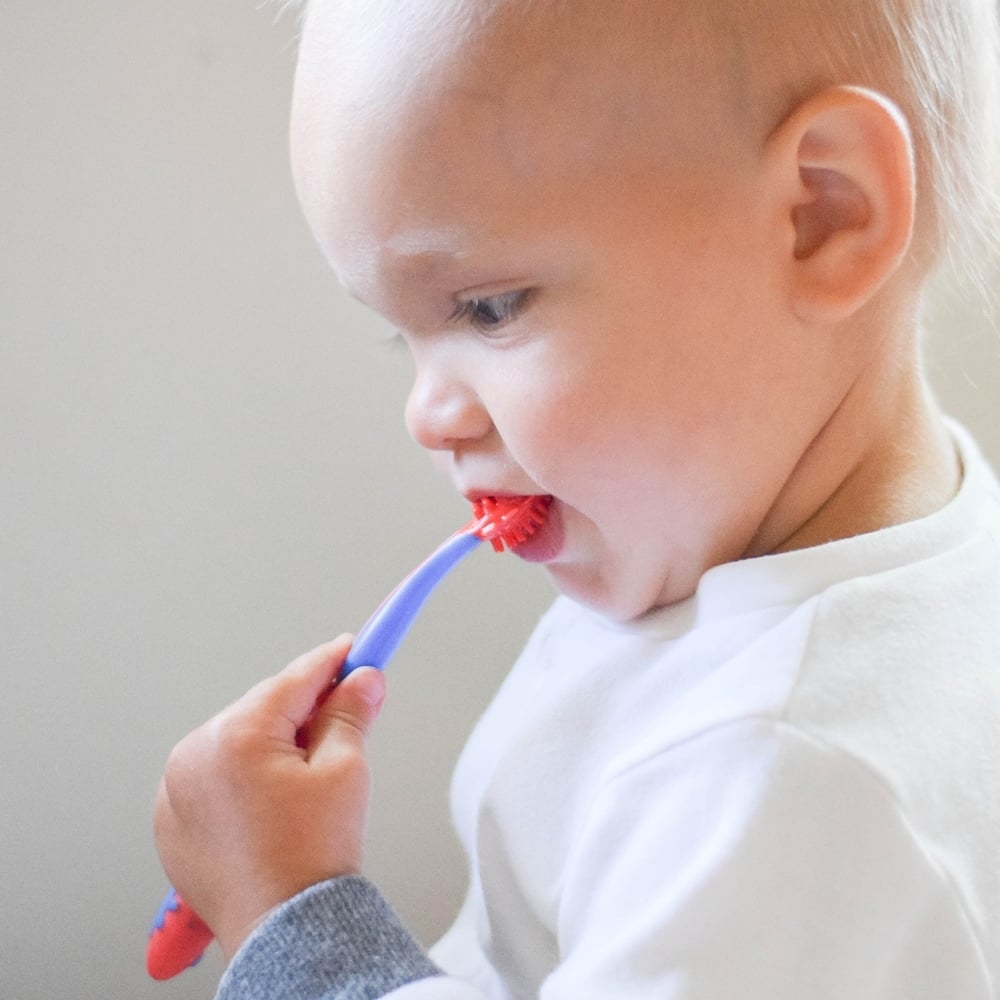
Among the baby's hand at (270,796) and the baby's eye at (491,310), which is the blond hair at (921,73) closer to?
the baby's eye at (491,310)

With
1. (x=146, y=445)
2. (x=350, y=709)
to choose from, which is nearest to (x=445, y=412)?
(x=350, y=709)

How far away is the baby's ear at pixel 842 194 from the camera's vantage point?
0.42m

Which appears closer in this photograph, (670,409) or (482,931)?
(670,409)

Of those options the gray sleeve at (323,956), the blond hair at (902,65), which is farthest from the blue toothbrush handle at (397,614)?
the blond hair at (902,65)

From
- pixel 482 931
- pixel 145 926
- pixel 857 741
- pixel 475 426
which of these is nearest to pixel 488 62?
pixel 475 426

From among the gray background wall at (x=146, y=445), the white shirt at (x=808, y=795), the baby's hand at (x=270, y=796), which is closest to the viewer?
the white shirt at (x=808, y=795)

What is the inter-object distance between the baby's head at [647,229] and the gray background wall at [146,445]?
0.72 feet

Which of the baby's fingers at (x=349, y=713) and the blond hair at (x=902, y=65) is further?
the baby's fingers at (x=349, y=713)

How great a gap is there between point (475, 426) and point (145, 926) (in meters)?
0.44

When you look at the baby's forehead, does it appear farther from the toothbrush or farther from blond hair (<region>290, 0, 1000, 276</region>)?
the toothbrush

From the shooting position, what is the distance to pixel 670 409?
1.49 ft

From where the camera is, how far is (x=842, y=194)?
1.46 ft

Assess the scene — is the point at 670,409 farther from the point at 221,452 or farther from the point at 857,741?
the point at 221,452

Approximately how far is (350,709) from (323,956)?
4.4 inches
